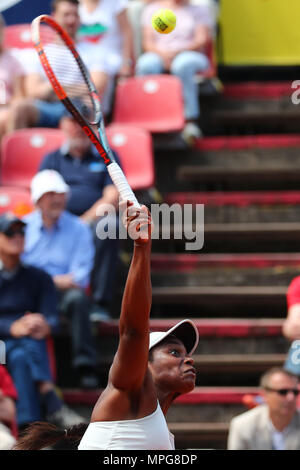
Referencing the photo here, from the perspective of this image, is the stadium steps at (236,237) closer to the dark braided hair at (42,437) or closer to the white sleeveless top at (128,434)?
the dark braided hair at (42,437)

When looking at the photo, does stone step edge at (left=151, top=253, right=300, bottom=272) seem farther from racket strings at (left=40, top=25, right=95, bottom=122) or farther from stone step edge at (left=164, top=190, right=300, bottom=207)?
racket strings at (left=40, top=25, right=95, bottom=122)

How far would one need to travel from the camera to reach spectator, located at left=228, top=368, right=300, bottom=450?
5.21m

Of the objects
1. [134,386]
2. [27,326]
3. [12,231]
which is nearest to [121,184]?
[134,386]

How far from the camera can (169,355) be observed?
3.41 metres

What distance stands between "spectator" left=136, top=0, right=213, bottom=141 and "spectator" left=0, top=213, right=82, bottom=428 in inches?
75.2

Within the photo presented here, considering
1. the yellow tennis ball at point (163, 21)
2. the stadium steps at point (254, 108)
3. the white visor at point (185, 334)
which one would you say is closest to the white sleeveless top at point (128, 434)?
the white visor at point (185, 334)

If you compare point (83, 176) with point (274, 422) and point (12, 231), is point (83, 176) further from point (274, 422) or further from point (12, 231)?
point (274, 422)

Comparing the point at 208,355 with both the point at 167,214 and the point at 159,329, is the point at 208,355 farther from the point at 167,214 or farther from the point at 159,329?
the point at 167,214

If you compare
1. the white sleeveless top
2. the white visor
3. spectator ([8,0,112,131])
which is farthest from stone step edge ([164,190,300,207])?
the white sleeveless top

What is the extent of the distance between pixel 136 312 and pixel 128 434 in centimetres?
39

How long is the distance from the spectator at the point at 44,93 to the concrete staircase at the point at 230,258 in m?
0.82

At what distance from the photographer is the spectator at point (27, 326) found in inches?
221

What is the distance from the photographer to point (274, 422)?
17.3 ft
